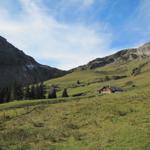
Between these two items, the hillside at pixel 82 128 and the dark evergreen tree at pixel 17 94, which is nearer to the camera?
the hillside at pixel 82 128

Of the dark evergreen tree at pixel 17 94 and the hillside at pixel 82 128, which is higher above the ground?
the dark evergreen tree at pixel 17 94

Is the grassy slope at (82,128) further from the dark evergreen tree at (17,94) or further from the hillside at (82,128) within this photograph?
the dark evergreen tree at (17,94)

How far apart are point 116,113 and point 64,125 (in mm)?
8802

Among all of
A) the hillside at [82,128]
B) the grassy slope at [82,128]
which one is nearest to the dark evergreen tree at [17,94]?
the grassy slope at [82,128]

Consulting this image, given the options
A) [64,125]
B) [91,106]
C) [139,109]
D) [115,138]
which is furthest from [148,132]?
[91,106]

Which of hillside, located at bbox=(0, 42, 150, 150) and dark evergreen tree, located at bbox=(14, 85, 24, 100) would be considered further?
dark evergreen tree, located at bbox=(14, 85, 24, 100)

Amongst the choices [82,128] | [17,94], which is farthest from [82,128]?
[17,94]

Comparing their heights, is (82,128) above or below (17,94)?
below

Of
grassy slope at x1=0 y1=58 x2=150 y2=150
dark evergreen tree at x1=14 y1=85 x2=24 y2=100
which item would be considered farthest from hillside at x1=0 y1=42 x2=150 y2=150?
dark evergreen tree at x1=14 y1=85 x2=24 y2=100

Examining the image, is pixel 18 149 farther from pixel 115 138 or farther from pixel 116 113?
pixel 116 113

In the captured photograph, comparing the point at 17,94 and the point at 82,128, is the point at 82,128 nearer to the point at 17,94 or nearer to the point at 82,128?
the point at 82,128

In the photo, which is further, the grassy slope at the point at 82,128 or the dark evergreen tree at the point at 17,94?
the dark evergreen tree at the point at 17,94

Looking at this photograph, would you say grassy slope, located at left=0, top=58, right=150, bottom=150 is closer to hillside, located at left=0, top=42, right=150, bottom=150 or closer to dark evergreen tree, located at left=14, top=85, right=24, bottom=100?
hillside, located at left=0, top=42, right=150, bottom=150

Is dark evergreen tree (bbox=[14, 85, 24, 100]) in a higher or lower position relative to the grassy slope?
higher
